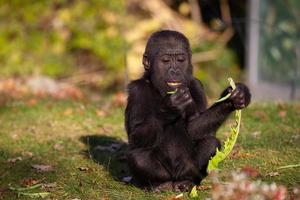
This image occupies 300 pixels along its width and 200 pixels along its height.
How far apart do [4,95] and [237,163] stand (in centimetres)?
633

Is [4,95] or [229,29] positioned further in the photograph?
[229,29]

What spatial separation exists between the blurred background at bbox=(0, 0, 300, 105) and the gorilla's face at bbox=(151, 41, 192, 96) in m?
7.71

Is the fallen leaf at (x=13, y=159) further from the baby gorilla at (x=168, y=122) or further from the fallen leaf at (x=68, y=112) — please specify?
the fallen leaf at (x=68, y=112)

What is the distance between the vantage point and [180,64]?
6098 mm

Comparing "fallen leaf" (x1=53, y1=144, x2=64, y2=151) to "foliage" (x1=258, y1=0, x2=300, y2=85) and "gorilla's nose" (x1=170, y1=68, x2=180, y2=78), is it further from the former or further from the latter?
"foliage" (x1=258, y1=0, x2=300, y2=85)

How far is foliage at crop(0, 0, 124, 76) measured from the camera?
51.8ft

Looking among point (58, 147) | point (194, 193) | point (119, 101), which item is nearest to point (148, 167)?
point (194, 193)

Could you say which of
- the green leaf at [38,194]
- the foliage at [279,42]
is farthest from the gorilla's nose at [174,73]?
the foliage at [279,42]

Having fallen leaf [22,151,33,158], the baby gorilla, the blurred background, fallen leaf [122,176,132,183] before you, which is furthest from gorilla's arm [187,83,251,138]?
the blurred background

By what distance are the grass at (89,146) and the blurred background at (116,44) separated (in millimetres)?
3738

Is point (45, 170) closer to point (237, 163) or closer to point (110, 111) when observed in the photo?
point (237, 163)

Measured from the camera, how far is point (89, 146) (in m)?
8.24

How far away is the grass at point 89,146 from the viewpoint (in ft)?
21.0

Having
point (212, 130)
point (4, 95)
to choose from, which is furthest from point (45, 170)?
point (4, 95)
